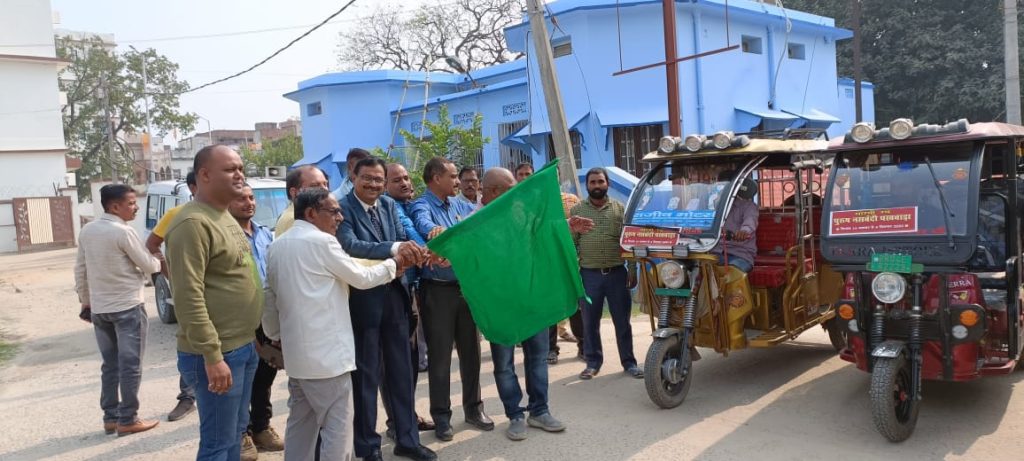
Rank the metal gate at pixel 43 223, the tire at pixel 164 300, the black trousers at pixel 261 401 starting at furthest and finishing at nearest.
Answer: the metal gate at pixel 43 223
the tire at pixel 164 300
the black trousers at pixel 261 401

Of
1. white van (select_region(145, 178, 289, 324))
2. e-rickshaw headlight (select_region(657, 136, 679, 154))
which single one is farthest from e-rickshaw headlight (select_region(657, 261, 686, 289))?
white van (select_region(145, 178, 289, 324))

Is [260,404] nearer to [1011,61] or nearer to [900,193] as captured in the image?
[900,193]

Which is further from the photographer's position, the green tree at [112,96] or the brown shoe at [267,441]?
the green tree at [112,96]

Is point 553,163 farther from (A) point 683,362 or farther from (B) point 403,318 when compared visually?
(A) point 683,362

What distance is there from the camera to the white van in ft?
33.4

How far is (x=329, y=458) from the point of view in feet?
13.0

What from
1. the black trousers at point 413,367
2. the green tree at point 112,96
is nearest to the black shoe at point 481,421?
the black trousers at point 413,367

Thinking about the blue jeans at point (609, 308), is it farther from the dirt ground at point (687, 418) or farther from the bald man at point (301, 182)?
the bald man at point (301, 182)

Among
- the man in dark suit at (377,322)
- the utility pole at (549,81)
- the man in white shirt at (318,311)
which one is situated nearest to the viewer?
the man in white shirt at (318,311)

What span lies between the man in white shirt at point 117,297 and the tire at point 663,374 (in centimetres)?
373

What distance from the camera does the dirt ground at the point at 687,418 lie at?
15.8ft

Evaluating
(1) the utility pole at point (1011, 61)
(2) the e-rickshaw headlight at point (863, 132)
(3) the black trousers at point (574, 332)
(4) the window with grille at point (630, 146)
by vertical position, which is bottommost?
(3) the black trousers at point (574, 332)

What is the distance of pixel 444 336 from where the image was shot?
5.04 m

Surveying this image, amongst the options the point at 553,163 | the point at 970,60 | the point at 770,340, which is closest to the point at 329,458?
the point at 553,163
